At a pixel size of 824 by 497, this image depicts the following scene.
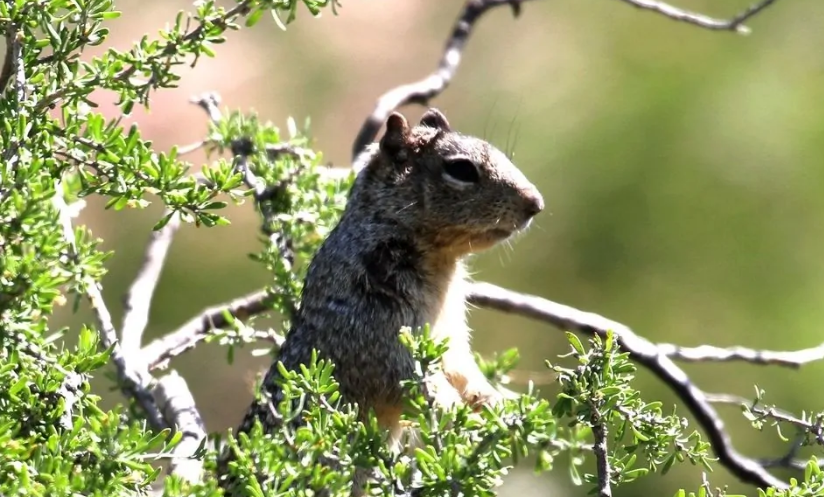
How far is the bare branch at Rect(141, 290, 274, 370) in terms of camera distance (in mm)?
2666

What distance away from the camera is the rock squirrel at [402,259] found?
92.5 inches

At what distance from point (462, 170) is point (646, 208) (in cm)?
331

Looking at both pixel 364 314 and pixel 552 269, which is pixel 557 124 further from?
pixel 364 314

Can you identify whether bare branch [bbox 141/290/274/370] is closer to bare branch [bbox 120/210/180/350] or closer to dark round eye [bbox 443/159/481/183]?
bare branch [bbox 120/210/180/350]

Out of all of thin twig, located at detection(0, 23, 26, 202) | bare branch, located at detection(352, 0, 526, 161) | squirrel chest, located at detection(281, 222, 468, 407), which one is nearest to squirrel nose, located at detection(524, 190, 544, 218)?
squirrel chest, located at detection(281, 222, 468, 407)

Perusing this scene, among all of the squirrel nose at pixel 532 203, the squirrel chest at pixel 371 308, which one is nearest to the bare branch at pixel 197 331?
the squirrel chest at pixel 371 308

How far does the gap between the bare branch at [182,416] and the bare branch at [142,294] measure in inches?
5.2

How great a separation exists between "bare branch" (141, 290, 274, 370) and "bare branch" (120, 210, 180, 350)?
2.1 inches

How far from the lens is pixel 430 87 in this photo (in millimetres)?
3301

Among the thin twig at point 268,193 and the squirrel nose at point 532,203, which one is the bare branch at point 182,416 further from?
the squirrel nose at point 532,203

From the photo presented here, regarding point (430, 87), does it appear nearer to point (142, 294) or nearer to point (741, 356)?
point (142, 294)

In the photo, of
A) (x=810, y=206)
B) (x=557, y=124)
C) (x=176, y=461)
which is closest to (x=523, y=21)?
(x=557, y=124)

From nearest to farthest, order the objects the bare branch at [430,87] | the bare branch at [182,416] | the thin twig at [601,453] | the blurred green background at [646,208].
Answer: the thin twig at [601,453], the bare branch at [182,416], the bare branch at [430,87], the blurred green background at [646,208]

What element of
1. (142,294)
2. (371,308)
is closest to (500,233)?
(371,308)
